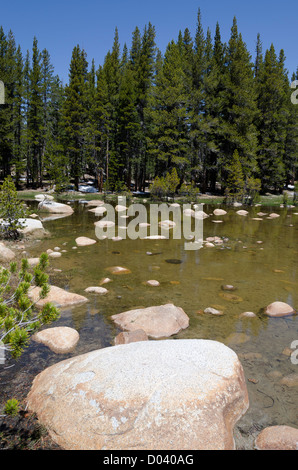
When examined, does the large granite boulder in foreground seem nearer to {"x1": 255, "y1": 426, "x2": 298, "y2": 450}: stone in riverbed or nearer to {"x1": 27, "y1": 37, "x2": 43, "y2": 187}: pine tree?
{"x1": 255, "y1": 426, "x2": 298, "y2": 450}: stone in riverbed

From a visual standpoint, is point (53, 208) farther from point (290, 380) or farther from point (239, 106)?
point (239, 106)

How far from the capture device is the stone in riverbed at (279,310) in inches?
281

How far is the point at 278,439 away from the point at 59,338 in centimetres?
381

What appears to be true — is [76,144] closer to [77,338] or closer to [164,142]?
[164,142]

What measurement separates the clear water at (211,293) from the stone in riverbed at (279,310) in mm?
227

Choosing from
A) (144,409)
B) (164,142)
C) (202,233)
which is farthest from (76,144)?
(144,409)

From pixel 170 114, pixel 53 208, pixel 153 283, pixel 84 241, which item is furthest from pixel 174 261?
pixel 170 114

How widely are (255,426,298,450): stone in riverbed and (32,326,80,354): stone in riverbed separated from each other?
10.8 feet

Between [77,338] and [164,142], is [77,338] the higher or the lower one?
the lower one

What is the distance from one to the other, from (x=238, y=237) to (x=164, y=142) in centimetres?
2063

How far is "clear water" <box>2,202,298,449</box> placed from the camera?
4766mm

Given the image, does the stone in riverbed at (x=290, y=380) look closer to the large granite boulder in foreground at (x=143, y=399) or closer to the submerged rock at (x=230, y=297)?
the large granite boulder in foreground at (x=143, y=399)
